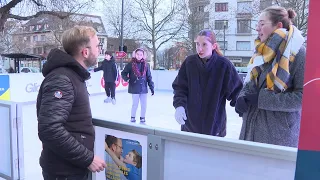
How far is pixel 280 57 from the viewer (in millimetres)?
1778

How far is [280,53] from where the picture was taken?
5.86ft

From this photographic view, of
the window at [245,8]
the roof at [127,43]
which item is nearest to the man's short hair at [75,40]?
the window at [245,8]

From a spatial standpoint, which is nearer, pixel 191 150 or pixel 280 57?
pixel 191 150

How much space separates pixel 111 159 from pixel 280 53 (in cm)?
113

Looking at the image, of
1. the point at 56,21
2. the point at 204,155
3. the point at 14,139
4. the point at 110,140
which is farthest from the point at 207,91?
the point at 56,21

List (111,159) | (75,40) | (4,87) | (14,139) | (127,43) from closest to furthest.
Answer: (75,40) < (111,159) < (14,139) < (4,87) < (127,43)

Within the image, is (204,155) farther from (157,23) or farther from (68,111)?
(157,23)

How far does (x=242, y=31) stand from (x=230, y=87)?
1829 inches

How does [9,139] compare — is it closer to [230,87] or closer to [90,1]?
[230,87]

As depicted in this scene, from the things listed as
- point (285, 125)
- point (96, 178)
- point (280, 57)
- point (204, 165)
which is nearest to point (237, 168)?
point (204, 165)

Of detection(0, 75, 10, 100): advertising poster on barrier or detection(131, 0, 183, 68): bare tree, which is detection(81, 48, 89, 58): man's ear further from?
detection(131, 0, 183, 68): bare tree

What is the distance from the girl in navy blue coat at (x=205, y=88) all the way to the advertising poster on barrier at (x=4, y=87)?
8629 mm

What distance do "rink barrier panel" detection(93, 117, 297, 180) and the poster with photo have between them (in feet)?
0.28

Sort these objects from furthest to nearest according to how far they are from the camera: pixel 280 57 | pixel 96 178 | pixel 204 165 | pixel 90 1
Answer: pixel 90 1 → pixel 96 178 → pixel 280 57 → pixel 204 165
